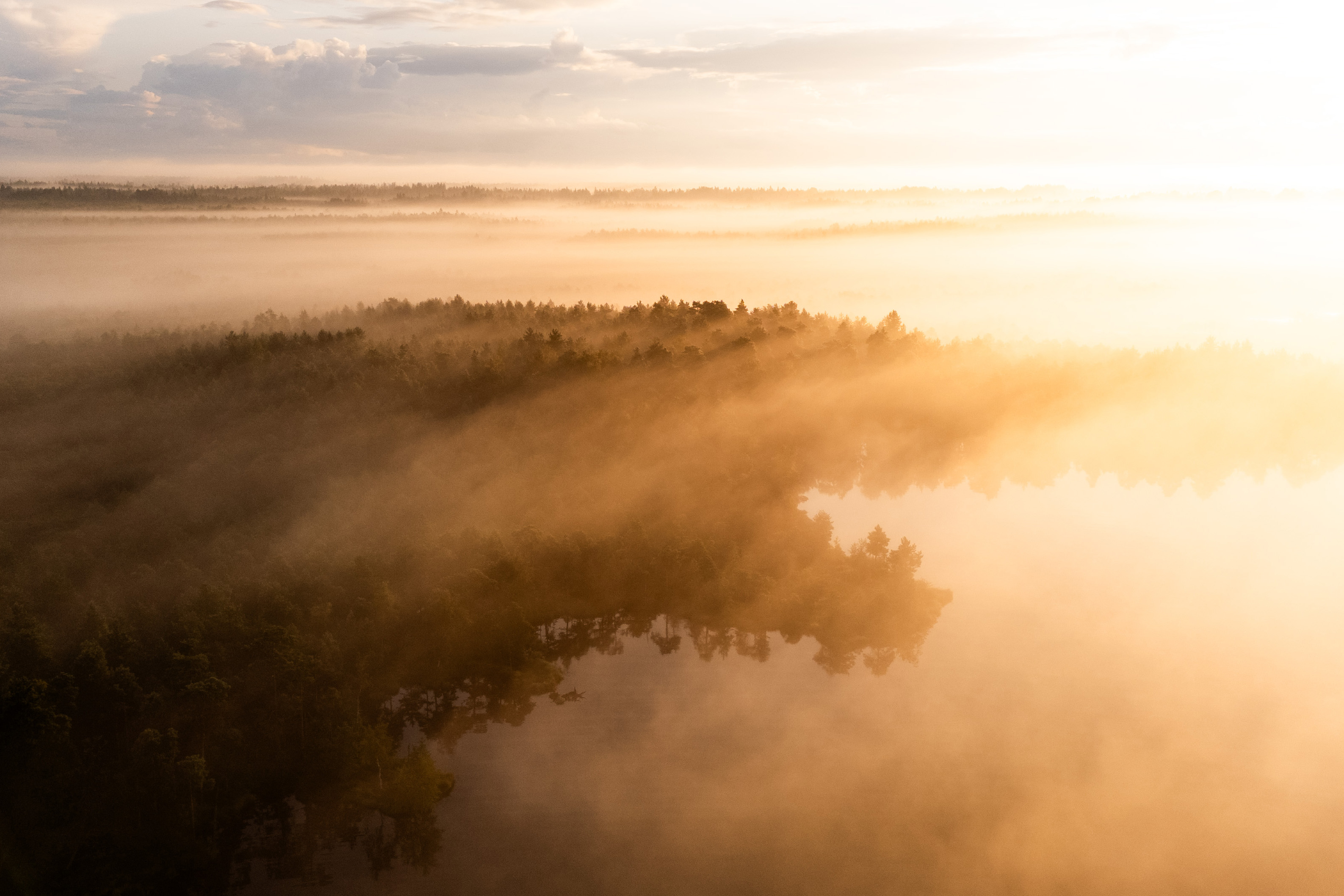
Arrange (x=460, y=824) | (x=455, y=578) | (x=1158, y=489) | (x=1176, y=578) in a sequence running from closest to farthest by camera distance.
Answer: (x=460, y=824) < (x=455, y=578) < (x=1176, y=578) < (x=1158, y=489)

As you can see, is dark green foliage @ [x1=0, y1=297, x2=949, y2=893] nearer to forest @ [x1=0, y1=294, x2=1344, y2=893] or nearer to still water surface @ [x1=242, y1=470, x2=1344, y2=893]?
forest @ [x1=0, y1=294, x2=1344, y2=893]

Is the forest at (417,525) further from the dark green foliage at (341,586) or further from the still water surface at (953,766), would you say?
the still water surface at (953,766)

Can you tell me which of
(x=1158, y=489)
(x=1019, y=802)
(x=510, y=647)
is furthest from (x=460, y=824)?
(x=1158, y=489)

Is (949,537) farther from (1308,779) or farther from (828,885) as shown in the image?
(828,885)

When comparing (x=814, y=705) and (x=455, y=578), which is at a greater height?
(x=455, y=578)

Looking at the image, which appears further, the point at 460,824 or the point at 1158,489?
the point at 1158,489

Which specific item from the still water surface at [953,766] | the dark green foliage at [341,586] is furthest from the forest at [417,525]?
the still water surface at [953,766]
